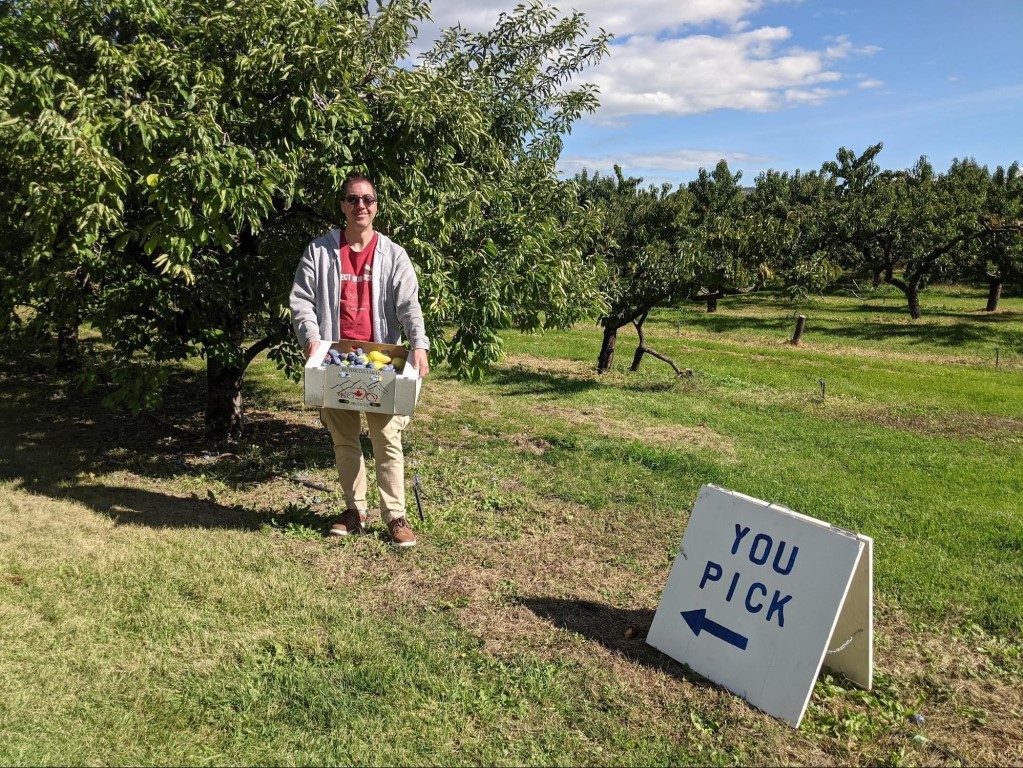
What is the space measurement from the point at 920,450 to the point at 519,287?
555 centimetres

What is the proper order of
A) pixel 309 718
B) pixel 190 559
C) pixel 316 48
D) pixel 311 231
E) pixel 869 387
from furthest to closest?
pixel 869 387 < pixel 311 231 < pixel 316 48 < pixel 190 559 < pixel 309 718

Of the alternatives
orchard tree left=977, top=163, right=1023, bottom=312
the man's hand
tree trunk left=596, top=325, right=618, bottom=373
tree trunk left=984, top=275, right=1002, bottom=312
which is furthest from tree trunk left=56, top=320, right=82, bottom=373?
tree trunk left=984, top=275, right=1002, bottom=312

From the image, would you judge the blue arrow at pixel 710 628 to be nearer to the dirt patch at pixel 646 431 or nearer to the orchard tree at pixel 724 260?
the dirt patch at pixel 646 431

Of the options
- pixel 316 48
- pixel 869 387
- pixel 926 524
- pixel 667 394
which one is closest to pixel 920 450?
pixel 926 524

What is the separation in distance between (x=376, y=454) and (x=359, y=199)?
1659 millimetres

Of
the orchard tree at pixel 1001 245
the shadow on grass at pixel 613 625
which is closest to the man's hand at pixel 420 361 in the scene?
the shadow on grass at pixel 613 625

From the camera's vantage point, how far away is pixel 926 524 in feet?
20.8

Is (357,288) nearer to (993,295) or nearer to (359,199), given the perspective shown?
(359,199)

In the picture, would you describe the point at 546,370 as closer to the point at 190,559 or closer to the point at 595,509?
the point at 595,509

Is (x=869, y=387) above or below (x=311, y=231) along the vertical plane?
below

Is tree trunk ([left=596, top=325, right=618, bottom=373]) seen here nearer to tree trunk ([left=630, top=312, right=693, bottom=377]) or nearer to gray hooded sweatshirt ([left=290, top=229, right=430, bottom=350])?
tree trunk ([left=630, top=312, right=693, bottom=377])

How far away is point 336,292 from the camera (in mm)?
4680

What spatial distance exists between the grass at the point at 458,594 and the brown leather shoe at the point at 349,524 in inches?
4.6

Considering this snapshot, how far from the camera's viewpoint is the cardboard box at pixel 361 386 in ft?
14.5
